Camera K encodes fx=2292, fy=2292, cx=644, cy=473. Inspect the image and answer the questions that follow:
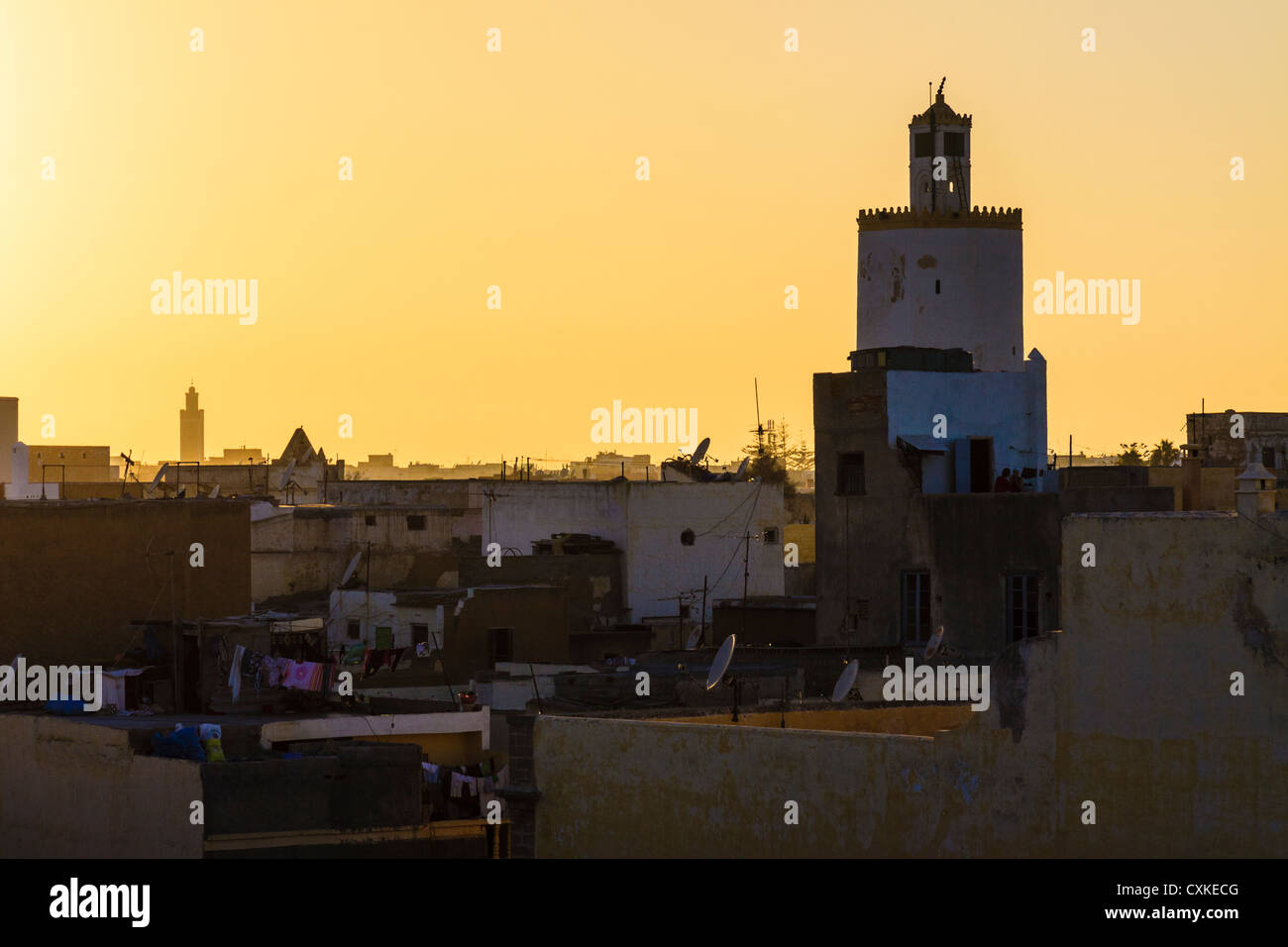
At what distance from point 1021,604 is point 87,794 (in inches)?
496

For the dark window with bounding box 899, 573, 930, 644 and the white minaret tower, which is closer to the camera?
the dark window with bounding box 899, 573, 930, 644

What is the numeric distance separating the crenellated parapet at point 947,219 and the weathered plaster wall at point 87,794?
99.7 feet

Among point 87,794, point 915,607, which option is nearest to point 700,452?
point 915,607

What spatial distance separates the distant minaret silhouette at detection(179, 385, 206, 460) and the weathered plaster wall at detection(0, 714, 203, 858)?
83301 mm

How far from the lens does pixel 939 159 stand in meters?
51.5

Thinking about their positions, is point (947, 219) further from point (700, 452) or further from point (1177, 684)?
point (1177, 684)

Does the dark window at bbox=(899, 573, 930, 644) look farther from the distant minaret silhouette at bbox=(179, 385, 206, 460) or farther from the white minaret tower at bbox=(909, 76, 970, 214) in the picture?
the distant minaret silhouette at bbox=(179, 385, 206, 460)

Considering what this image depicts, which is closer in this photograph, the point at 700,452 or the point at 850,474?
the point at 850,474

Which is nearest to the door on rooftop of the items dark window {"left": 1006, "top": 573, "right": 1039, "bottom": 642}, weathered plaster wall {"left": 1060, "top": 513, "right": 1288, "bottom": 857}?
dark window {"left": 1006, "top": 573, "right": 1039, "bottom": 642}

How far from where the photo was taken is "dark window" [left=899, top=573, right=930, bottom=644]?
3269 centimetres
